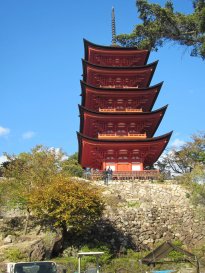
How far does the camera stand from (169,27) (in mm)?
17672

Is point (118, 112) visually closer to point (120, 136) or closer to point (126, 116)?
point (126, 116)

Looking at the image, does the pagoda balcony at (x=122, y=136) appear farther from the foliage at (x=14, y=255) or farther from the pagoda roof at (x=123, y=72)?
the foliage at (x=14, y=255)

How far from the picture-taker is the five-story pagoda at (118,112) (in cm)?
3715

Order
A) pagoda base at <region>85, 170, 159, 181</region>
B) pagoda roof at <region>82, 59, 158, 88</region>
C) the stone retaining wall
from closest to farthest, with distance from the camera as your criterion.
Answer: the stone retaining wall < pagoda base at <region>85, 170, 159, 181</region> < pagoda roof at <region>82, 59, 158, 88</region>

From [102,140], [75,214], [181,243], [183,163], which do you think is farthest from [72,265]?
[183,163]

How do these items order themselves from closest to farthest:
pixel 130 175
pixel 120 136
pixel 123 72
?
pixel 130 175
pixel 120 136
pixel 123 72

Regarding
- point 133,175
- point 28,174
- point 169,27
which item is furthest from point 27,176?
point 169,27

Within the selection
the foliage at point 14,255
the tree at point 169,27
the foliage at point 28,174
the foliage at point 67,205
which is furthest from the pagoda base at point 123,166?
the tree at point 169,27

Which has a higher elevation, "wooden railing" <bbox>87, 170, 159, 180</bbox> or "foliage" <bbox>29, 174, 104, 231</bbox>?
"wooden railing" <bbox>87, 170, 159, 180</bbox>

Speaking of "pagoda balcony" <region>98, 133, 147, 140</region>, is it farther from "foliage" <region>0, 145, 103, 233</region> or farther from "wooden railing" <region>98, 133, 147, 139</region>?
"foliage" <region>0, 145, 103, 233</region>

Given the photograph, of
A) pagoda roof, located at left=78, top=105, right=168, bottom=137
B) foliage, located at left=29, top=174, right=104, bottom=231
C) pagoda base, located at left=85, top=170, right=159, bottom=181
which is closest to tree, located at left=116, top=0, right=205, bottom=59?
foliage, located at left=29, top=174, right=104, bottom=231

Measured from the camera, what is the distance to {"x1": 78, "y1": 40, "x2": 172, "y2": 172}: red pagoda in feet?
122

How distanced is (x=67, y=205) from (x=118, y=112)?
17.8m

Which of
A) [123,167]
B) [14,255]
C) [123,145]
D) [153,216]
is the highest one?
[123,145]
